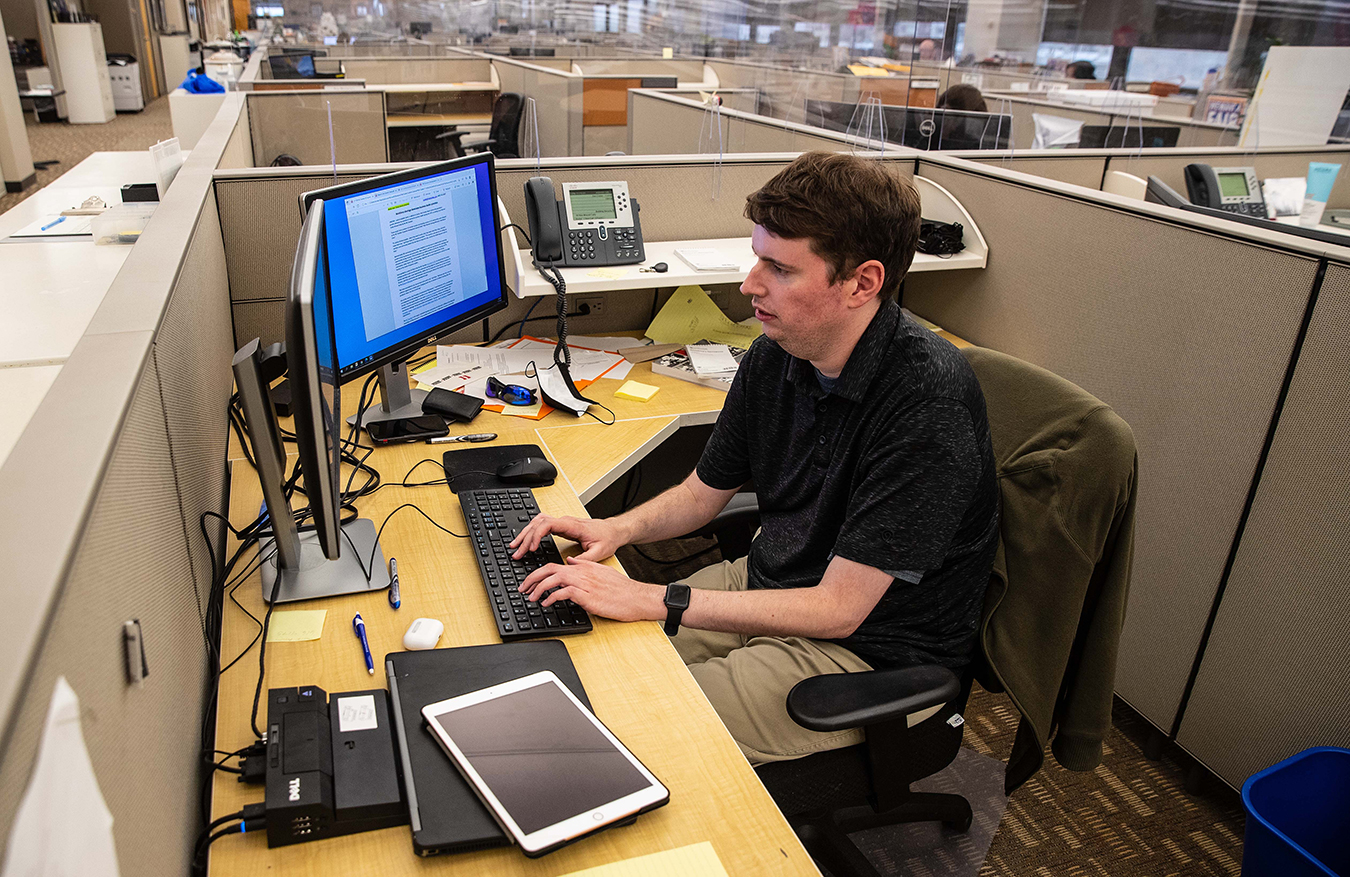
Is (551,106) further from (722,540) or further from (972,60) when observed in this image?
(722,540)

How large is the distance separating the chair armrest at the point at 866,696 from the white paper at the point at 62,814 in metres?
0.76

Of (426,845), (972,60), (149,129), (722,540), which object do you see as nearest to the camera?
(426,845)

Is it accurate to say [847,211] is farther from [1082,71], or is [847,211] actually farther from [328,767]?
[1082,71]

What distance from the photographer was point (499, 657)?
1.05 meters

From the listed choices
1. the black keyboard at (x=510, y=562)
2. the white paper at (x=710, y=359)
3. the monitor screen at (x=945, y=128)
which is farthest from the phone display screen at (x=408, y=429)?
the monitor screen at (x=945, y=128)

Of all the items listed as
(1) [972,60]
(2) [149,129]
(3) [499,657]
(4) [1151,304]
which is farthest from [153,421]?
(2) [149,129]

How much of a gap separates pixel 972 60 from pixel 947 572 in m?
6.78

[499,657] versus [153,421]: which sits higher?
[153,421]

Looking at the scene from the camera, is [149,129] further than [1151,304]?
Yes

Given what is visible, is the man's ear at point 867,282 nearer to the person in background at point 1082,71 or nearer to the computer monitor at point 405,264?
the computer monitor at point 405,264

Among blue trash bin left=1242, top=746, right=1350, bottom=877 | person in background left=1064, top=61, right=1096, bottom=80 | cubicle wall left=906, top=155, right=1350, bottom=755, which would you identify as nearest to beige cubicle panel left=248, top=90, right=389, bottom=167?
cubicle wall left=906, top=155, right=1350, bottom=755

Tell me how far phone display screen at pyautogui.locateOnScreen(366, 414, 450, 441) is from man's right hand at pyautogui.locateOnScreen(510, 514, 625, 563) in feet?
1.38

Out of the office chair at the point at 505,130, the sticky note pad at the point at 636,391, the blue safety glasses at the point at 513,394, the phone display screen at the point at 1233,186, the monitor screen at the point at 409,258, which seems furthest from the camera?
the office chair at the point at 505,130

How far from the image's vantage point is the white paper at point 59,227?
2383 millimetres
